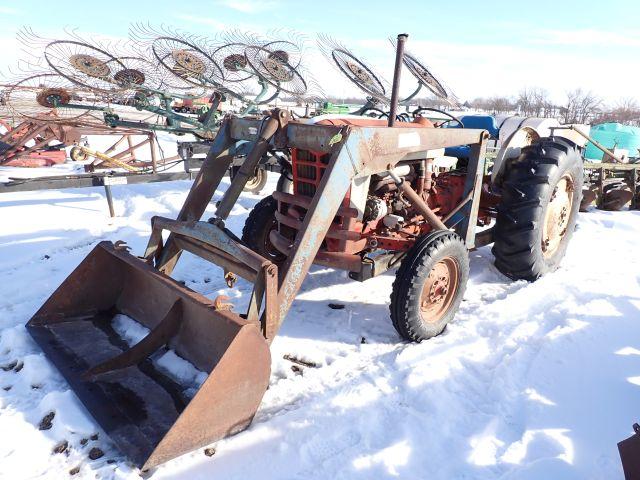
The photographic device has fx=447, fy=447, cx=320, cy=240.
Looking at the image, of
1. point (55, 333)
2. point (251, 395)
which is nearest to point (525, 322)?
point (251, 395)

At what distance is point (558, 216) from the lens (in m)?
4.18

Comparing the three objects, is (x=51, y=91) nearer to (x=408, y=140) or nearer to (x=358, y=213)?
(x=358, y=213)

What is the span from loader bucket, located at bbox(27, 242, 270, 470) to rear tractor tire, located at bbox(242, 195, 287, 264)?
1.06 metres

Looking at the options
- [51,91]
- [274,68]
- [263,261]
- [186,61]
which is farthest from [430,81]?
[51,91]

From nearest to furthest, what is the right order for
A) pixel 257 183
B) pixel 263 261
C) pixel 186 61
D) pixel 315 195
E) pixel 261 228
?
pixel 263 261 < pixel 315 195 < pixel 261 228 < pixel 257 183 < pixel 186 61

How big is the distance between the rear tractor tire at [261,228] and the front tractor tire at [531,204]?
1.89 meters

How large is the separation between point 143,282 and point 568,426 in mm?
2567

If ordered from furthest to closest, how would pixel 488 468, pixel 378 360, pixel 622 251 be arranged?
pixel 622 251 → pixel 378 360 → pixel 488 468

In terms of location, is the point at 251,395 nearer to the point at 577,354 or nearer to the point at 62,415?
the point at 62,415

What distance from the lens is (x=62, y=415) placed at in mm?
2172

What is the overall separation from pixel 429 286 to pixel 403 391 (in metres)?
0.80

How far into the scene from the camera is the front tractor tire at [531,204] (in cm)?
353

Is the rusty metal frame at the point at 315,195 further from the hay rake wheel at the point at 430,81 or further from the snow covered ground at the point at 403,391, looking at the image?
the hay rake wheel at the point at 430,81

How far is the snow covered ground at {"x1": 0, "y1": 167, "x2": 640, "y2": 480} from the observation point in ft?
6.50
